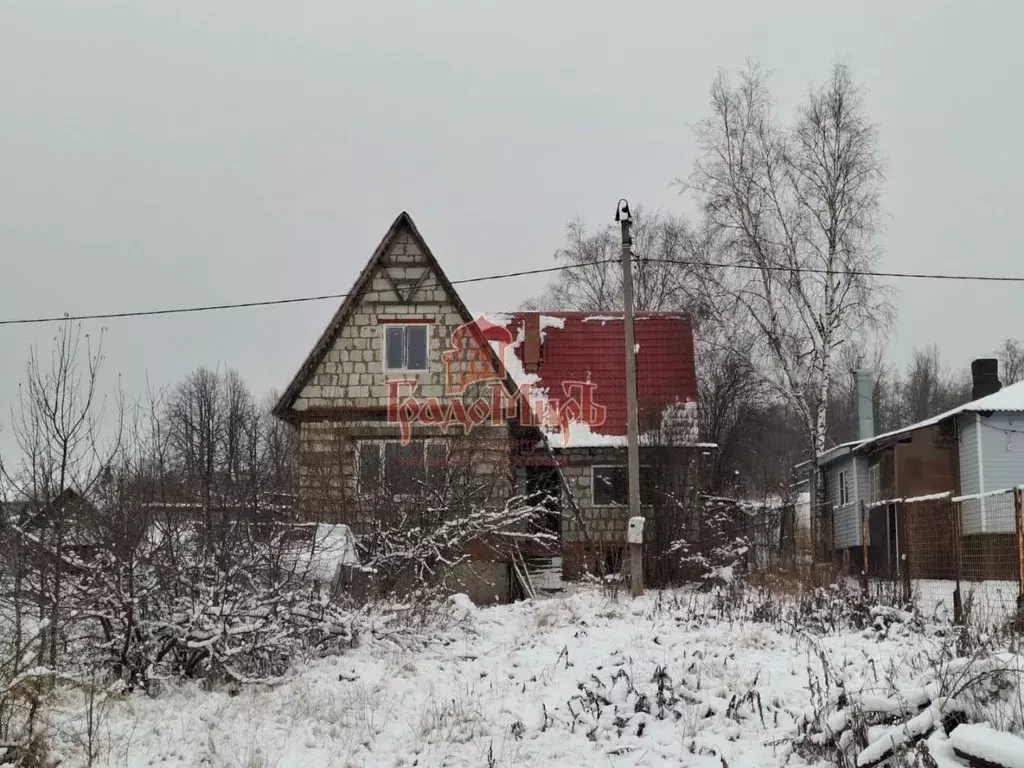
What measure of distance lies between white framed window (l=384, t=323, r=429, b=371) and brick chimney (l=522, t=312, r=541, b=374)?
396 cm

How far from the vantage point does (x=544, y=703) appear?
7.84 meters

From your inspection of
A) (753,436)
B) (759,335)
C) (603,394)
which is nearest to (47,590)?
(603,394)

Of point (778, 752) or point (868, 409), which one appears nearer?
point (778, 752)

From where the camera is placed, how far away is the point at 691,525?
1828 centimetres

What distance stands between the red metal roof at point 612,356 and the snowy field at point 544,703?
13038 mm

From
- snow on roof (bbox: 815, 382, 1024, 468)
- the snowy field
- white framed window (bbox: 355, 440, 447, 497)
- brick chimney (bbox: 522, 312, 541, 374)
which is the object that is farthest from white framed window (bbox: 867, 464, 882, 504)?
the snowy field

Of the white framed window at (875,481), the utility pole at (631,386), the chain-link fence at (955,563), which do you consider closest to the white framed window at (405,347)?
the utility pole at (631,386)

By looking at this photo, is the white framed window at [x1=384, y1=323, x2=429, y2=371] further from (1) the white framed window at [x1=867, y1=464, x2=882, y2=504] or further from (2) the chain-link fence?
(1) the white framed window at [x1=867, y1=464, x2=882, y2=504]

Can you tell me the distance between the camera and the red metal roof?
23344 millimetres

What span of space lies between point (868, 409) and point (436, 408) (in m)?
14.7

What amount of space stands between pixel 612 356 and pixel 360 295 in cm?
661

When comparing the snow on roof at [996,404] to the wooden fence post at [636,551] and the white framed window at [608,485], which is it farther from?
the wooden fence post at [636,551]

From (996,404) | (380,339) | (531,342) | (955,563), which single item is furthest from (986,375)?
(955,563)

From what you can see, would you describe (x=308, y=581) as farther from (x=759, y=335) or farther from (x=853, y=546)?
(x=853, y=546)
